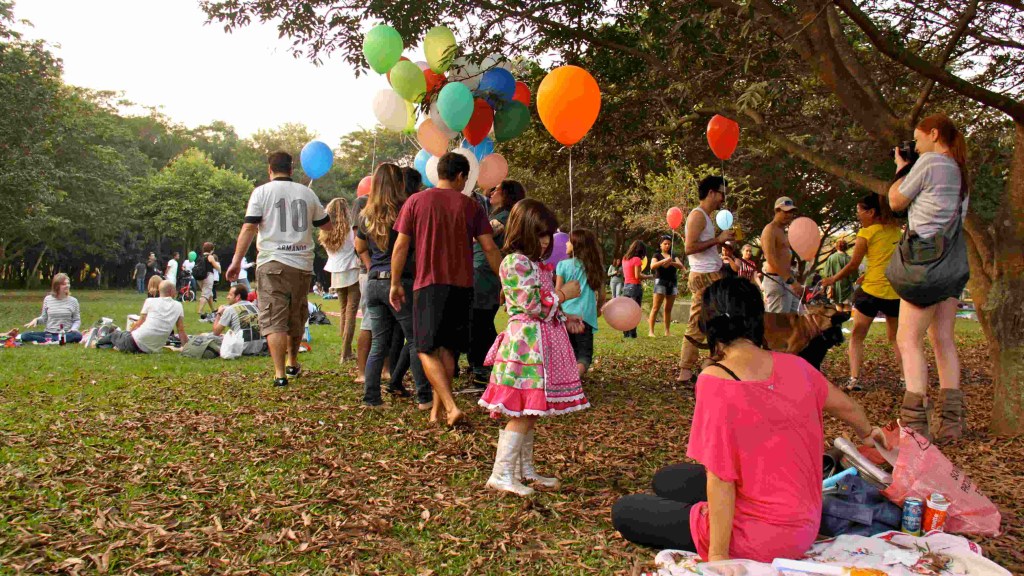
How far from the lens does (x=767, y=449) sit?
8.26 feet

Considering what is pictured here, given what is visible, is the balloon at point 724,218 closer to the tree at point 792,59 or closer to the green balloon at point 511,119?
the tree at point 792,59

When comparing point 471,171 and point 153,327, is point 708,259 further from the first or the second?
point 153,327

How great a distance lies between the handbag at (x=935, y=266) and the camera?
429 cm

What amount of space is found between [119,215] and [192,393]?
30341 millimetres

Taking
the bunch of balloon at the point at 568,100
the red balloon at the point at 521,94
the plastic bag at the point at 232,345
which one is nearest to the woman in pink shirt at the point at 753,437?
the bunch of balloon at the point at 568,100

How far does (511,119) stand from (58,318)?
7.51m

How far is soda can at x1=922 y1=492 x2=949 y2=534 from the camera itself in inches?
118

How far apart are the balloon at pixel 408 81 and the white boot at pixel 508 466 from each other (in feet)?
12.8

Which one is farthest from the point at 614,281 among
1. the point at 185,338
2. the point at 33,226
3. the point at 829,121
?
the point at 33,226

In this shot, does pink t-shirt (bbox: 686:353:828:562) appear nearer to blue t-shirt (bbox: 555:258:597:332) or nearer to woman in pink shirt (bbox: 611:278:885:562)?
woman in pink shirt (bbox: 611:278:885:562)

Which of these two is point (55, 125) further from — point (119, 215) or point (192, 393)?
point (192, 393)

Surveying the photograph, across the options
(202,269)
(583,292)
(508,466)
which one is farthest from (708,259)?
(202,269)

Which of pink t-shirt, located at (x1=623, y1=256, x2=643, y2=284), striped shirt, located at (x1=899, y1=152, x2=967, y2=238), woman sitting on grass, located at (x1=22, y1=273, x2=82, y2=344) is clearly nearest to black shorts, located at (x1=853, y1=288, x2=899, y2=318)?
striped shirt, located at (x1=899, y1=152, x2=967, y2=238)

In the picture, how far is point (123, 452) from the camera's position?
432 cm
